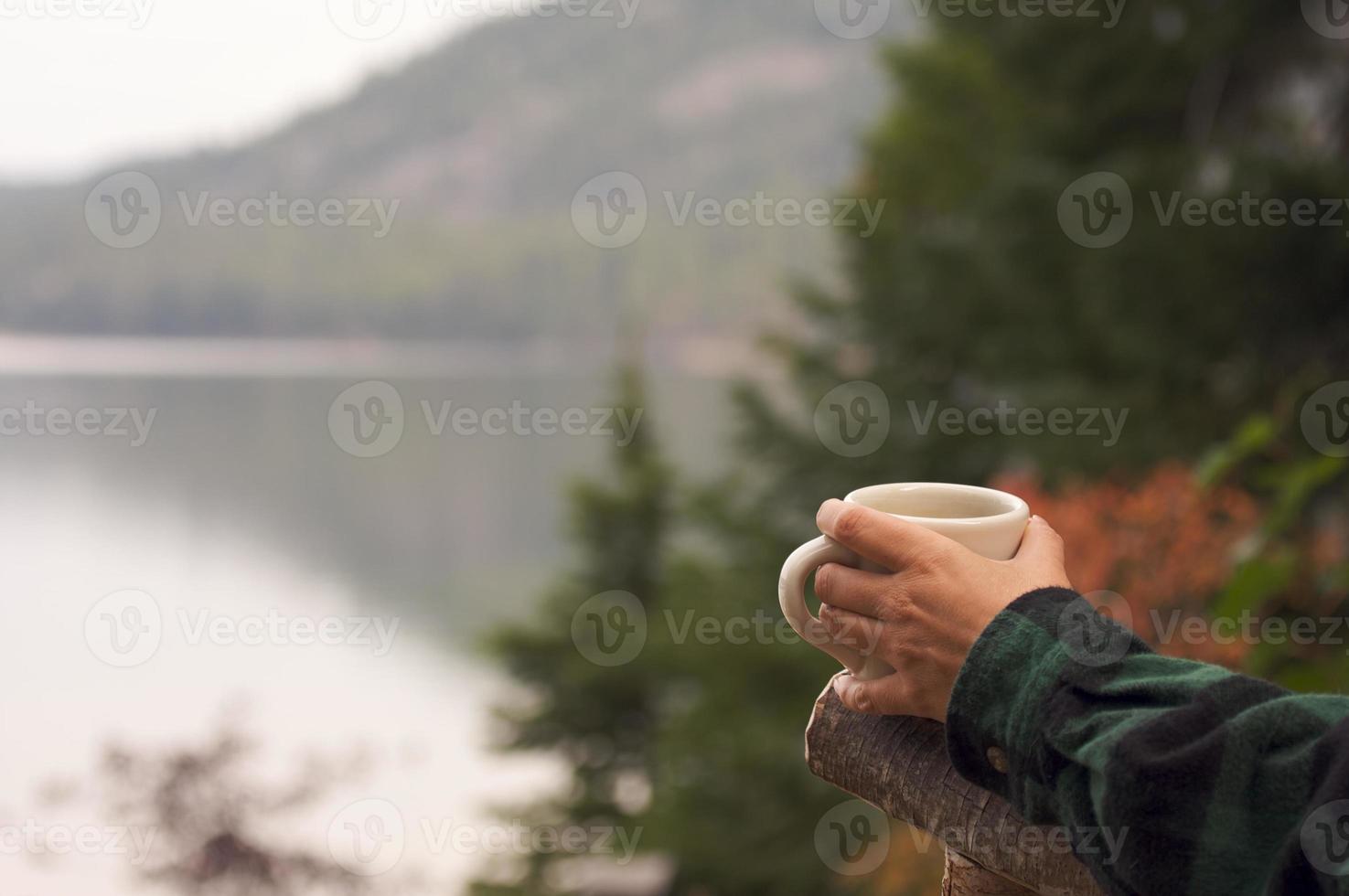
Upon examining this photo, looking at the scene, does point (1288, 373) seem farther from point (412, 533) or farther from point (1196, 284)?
point (412, 533)

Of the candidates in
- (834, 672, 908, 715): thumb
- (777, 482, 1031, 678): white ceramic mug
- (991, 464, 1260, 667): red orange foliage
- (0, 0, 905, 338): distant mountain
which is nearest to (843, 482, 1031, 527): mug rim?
(777, 482, 1031, 678): white ceramic mug

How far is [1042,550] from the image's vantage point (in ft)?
3.05

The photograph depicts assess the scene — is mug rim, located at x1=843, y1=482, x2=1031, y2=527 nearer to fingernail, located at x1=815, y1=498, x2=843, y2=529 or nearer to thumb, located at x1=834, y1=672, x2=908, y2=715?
fingernail, located at x1=815, y1=498, x2=843, y2=529

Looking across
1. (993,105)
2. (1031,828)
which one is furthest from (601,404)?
(1031,828)

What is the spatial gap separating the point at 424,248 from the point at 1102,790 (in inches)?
1057

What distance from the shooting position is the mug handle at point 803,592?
0.92 meters

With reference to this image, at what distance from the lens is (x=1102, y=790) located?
716mm

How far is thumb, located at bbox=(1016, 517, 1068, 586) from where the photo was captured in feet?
2.94

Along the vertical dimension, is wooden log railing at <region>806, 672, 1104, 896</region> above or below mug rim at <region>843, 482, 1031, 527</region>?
below

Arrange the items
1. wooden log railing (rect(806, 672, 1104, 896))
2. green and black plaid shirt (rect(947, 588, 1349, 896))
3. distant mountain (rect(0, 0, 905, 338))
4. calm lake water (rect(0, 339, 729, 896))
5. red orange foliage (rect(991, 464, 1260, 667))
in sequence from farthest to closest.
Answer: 1. distant mountain (rect(0, 0, 905, 338))
2. calm lake water (rect(0, 339, 729, 896))
3. red orange foliage (rect(991, 464, 1260, 667))
4. wooden log railing (rect(806, 672, 1104, 896))
5. green and black plaid shirt (rect(947, 588, 1349, 896))

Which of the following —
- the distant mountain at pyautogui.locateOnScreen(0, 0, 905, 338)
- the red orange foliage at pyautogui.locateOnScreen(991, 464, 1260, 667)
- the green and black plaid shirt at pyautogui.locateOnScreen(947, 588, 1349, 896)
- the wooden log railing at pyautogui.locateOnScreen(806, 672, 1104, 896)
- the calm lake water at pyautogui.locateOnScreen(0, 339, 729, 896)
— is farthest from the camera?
the distant mountain at pyautogui.locateOnScreen(0, 0, 905, 338)

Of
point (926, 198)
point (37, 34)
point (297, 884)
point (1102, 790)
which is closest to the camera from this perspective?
point (1102, 790)

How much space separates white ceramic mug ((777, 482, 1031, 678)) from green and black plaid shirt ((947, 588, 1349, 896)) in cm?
14

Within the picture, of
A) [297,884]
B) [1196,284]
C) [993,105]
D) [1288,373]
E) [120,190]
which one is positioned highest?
[993,105]
